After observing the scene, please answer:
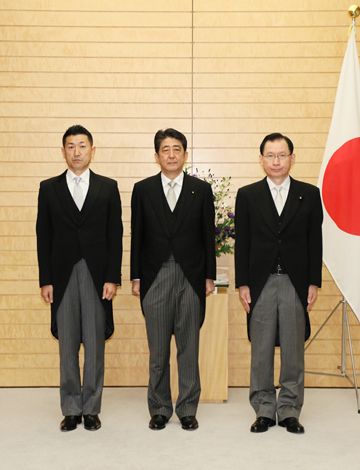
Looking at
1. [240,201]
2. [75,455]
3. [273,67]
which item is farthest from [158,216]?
[273,67]

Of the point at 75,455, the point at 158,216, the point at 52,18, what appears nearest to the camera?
the point at 75,455

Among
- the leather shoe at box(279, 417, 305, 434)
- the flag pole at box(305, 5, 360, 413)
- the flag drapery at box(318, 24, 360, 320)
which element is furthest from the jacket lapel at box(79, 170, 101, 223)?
the flag pole at box(305, 5, 360, 413)

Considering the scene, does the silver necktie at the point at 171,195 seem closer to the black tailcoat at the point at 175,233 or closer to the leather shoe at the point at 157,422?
the black tailcoat at the point at 175,233

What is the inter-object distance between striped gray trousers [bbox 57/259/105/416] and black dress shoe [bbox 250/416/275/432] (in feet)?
2.85

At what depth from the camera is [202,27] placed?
4711mm

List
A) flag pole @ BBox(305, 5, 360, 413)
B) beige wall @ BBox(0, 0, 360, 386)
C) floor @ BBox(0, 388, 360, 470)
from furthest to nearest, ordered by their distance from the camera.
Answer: beige wall @ BBox(0, 0, 360, 386)
flag pole @ BBox(305, 5, 360, 413)
floor @ BBox(0, 388, 360, 470)

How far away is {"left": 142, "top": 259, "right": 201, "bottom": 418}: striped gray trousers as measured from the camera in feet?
12.2

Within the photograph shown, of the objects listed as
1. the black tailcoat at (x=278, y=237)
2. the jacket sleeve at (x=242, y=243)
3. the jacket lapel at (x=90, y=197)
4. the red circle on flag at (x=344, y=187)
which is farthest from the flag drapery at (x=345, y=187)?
the jacket lapel at (x=90, y=197)

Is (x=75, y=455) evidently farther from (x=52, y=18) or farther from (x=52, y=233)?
(x=52, y=18)

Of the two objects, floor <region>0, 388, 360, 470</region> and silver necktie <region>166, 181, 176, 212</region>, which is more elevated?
silver necktie <region>166, 181, 176, 212</region>

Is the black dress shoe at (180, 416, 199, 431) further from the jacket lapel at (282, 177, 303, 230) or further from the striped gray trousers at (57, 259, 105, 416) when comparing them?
the jacket lapel at (282, 177, 303, 230)

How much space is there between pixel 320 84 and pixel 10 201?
231 cm

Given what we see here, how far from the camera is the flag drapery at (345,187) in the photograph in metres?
4.15

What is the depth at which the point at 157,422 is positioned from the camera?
3.74 m
